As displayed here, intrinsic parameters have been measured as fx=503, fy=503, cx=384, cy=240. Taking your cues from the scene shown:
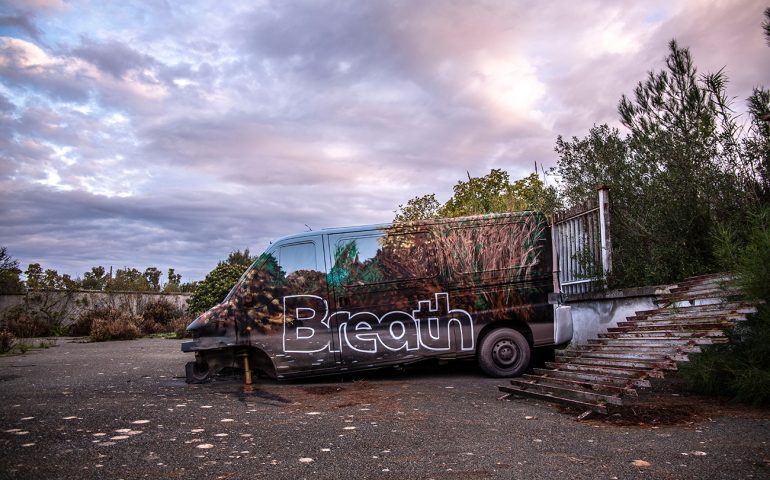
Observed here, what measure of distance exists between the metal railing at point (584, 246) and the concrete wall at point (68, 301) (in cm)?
1723

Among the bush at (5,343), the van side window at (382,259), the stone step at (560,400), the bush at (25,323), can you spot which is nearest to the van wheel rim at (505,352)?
the stone step at (560,400)

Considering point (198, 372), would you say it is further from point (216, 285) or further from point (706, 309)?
point (216, 285)

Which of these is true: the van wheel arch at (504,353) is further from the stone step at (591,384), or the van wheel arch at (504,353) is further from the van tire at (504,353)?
the stone step at (591,384)

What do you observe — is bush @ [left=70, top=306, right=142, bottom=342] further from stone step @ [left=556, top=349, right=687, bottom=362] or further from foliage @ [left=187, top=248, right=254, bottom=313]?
stone step @ [left=556, top=349, right=687, bottom=362]

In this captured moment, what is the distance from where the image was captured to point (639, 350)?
5.31 metres

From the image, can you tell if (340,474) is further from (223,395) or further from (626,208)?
(626,208)

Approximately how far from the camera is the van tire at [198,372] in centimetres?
725

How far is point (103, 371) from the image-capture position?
8.64 meters

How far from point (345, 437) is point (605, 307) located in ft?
17.4

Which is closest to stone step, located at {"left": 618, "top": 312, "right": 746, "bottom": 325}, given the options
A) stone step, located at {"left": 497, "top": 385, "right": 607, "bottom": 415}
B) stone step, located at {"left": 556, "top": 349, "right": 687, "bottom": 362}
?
stone step, located at {"left": 556, "top": 349, "right": 687, "bottom": 362}

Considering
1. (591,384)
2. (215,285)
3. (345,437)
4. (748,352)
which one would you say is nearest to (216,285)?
(215,285)

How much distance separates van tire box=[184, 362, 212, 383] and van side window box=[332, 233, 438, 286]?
235cm

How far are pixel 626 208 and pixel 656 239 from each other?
1.26m

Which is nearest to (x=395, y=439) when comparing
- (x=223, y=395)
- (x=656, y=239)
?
(x=223, y=395)
